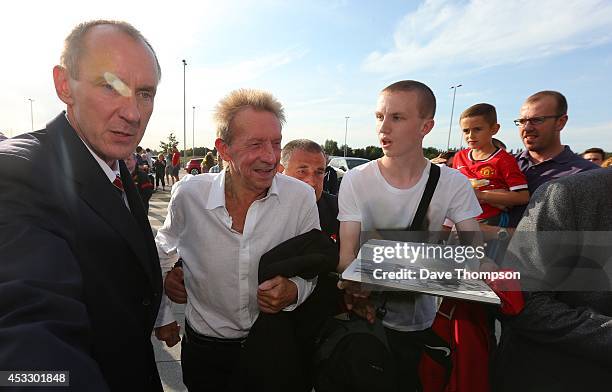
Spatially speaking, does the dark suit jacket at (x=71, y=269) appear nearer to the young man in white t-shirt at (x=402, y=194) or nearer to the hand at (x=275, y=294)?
the hand at (x=275, y=294)

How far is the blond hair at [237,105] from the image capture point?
1819 millimetres

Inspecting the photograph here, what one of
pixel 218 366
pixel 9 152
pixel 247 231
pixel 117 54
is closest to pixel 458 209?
pixel 247 231

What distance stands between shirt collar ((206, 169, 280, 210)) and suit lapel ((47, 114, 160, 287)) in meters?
0.59

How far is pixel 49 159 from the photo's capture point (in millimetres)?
969

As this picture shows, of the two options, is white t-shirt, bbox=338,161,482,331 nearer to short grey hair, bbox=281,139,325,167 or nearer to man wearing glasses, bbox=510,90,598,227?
short grey hair, bbox=281,139,325,167

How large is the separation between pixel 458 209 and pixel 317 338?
1.08 metres

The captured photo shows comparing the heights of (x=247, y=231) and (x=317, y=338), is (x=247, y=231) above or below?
above

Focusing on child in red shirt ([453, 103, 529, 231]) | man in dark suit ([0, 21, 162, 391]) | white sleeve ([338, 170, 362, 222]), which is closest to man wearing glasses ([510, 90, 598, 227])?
child in red shirt ([453, 103, 529, 231])

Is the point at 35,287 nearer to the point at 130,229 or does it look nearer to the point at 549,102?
the point at 130,229

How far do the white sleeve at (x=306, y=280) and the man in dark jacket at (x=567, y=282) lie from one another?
91 cm

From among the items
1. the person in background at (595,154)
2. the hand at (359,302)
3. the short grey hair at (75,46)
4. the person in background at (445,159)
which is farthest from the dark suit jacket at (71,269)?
the person in background at (595,154)

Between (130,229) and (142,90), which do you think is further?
(142,90)

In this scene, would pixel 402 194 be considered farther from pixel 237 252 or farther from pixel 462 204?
pixel 237 252

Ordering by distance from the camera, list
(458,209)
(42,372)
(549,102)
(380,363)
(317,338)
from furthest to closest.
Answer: (549,102), (458,209), (317,338), (380,363), (42,372)
